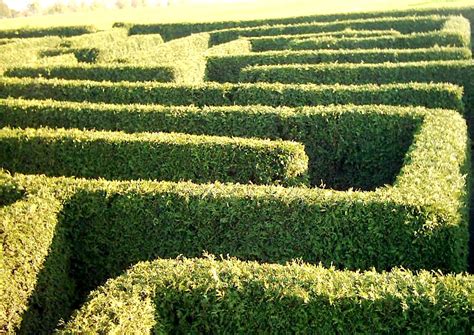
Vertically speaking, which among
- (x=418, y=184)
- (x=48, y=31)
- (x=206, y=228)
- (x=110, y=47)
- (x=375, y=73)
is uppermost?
(x=48, y=31)

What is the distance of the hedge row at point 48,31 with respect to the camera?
3772 cm

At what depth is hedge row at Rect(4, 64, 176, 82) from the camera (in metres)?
17.0

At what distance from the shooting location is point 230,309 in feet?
18.4

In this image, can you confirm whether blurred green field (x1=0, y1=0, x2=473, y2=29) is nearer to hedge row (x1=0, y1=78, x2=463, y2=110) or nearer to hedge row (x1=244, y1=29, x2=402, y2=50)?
hedge row (x1=244, y1=29, x2=402, y2=50)

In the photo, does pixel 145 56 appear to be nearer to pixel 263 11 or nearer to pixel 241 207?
pixel 241 207

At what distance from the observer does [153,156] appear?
1033 cm

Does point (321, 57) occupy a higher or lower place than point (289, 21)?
lower

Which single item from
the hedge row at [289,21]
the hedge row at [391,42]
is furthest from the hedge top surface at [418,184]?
the hedge row at [289,21]

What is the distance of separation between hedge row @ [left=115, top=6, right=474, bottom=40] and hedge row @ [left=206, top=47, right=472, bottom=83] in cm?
1387

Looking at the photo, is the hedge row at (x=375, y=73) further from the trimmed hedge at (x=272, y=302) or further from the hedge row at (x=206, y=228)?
the trimmed hedge at (x=272, y=302)

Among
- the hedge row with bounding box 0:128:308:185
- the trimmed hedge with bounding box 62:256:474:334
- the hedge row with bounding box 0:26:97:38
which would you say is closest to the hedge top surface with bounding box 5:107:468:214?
the hedge row with bounding box 0:128:308:185

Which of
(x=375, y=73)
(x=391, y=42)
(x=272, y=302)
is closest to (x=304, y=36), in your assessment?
(x=391, y=42)

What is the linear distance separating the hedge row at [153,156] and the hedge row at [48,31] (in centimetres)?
2835

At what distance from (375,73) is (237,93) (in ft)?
15.0
